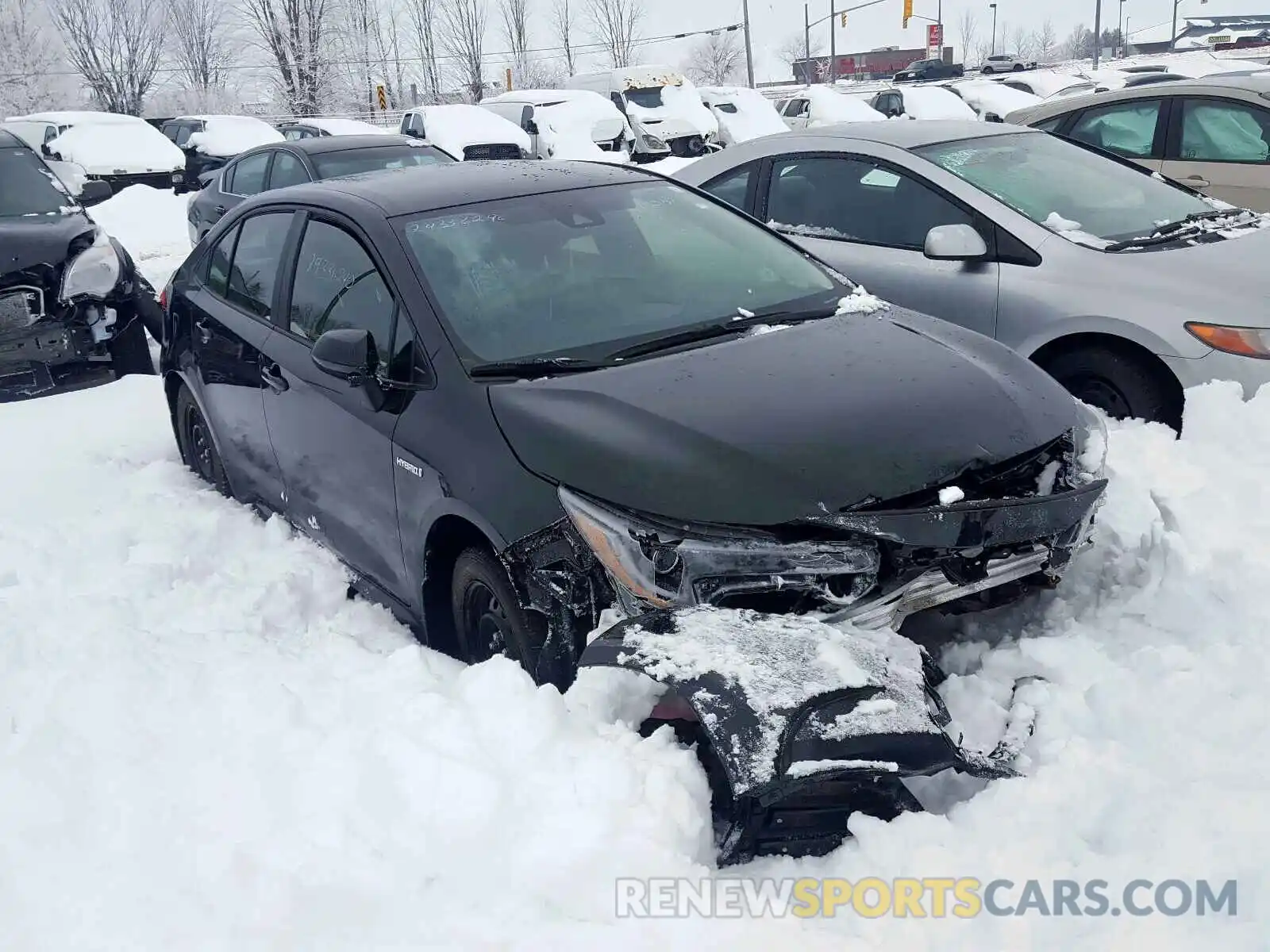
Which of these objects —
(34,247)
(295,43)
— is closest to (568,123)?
(34,247)

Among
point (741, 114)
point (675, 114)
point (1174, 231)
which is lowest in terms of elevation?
point (741, 114)

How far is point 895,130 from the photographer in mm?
5828

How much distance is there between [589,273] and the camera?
144 inches

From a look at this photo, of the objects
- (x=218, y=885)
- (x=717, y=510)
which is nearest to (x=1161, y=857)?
(x=717, y=510)

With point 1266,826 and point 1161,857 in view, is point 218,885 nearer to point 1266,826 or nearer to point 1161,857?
point 1161,857

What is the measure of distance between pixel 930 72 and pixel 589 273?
172ft

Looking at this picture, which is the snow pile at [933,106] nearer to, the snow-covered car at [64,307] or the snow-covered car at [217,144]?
the snow-covered car at [217,144]

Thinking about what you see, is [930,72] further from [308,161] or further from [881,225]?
[881,225]

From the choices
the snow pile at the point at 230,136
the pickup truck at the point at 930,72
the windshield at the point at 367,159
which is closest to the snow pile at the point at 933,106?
the snow pile at the point at 230,136

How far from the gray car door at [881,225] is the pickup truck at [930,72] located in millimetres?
47607

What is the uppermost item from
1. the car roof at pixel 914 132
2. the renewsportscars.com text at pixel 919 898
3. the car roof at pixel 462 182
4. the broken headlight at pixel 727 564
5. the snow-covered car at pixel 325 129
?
the car roof at pixel 462 182

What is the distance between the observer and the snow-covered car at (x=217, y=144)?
20.0 m

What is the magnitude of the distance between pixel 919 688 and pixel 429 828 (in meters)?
1.09

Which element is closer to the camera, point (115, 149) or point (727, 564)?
point (727, 564)
